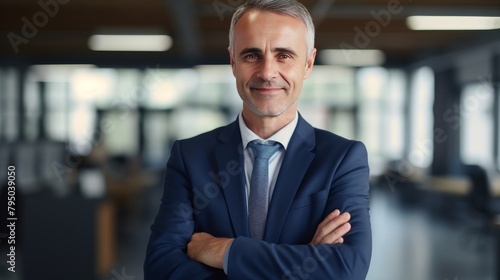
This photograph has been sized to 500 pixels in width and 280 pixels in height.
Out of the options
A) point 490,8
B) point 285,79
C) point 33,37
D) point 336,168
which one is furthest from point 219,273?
point 33,37

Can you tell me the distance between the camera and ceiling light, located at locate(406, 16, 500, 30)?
923cm

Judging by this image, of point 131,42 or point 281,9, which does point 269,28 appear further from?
point 131,42

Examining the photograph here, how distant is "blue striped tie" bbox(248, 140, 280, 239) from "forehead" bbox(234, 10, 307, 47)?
31cm

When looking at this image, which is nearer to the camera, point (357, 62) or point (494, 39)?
point (494, 39)

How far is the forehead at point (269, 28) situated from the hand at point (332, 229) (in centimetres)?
48

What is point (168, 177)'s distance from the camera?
5.80 ft

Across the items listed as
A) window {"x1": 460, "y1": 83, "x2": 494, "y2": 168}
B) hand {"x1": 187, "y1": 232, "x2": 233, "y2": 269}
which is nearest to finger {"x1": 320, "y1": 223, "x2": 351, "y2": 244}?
hand {"x1": 187, "y1": 232, "x2": 233, "y2": 269}

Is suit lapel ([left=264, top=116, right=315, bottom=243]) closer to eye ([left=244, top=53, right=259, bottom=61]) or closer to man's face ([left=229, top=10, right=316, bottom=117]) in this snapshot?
man's face ([left=229, top=10, right=316, bottom=117])

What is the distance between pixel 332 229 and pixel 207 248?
1.13 feet

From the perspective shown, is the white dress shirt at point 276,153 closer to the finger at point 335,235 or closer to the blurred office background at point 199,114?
the finger at point 335,235

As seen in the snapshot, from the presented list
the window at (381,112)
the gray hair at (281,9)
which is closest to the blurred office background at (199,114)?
the window at (381,112)

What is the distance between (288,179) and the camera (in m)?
1.62

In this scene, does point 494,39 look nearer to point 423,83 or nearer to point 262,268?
point 423,83

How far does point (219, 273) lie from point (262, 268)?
167 mm
